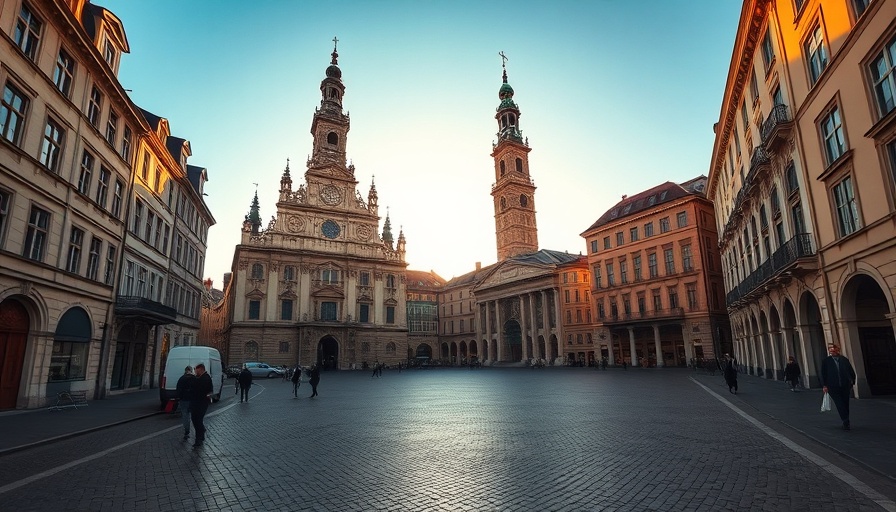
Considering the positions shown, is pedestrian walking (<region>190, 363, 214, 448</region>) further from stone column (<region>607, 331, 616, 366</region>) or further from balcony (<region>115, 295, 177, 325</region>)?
stone column (<region>607, 331, 616, 366</region>)

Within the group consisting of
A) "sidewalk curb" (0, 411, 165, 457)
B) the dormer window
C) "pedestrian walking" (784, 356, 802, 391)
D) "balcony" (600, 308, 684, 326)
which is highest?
the dormer window

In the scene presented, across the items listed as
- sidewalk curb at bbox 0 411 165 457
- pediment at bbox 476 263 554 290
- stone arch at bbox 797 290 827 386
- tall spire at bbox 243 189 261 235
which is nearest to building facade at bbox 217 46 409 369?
tall spire at bbox 243 189 261 235

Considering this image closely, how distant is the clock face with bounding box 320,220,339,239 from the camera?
213 feet

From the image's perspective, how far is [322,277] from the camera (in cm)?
6331

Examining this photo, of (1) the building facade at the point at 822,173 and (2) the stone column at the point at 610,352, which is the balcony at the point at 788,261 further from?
(2) the stone column at the point at 610,352

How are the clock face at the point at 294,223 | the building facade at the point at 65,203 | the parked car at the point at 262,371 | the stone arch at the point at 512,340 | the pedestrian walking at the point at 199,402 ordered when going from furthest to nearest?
the stone arch at the point at 512,340 → the clock face at the point at 294,223 → the parked car at the point at 262,371 → the building facade at the point at 65,203 → the pedestrian walking at the point at 199,402

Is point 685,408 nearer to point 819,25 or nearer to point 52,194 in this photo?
point 819,25

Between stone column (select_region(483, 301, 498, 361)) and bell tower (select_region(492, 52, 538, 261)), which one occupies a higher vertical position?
bell tower (select_region(492, 52, 538, 261))

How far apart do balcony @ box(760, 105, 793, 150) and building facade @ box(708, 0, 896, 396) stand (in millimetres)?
43

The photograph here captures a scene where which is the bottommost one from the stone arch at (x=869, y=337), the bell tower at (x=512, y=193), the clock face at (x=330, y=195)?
the stone arch at (x=869, y=337)

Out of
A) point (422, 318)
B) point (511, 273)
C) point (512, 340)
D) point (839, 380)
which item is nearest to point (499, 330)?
point (512, 340)

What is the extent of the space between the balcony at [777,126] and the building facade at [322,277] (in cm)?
5165

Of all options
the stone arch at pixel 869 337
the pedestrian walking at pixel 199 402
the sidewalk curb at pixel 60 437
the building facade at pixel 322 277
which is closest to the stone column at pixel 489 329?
Answer: the building facade at pixel 322 277

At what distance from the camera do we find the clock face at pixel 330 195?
215 feet
